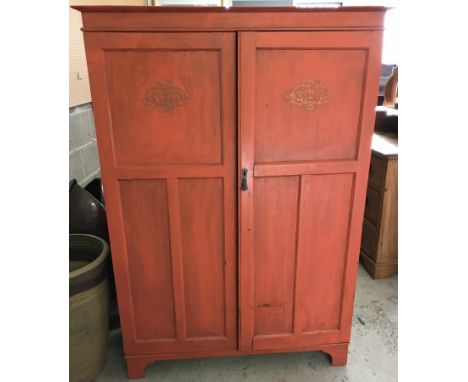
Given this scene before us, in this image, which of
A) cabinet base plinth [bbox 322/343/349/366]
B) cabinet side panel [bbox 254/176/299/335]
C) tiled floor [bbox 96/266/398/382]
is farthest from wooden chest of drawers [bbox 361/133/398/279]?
cabinet side panel [bbox 254/176/299/335]

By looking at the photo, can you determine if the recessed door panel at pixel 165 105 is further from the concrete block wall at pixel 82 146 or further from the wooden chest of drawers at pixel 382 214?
the wooden chest of drawers at pixel 382 214

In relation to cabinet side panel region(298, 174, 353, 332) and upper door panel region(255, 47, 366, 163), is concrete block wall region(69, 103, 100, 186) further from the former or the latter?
cabinet side panel region(298, 174, 353, 332)

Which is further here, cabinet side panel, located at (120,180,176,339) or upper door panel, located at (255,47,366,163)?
cabinet side panel, located at (120,180,176,339)

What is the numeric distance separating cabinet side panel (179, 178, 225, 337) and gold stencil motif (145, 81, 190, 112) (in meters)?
0.29

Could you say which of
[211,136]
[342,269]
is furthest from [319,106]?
[342,269]

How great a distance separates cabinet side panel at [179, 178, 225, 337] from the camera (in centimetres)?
137

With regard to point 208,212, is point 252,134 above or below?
above

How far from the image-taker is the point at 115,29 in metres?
1.16

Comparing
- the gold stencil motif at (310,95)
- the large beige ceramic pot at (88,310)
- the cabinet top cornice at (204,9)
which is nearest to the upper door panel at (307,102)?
the gold stencil motif at (310,95)

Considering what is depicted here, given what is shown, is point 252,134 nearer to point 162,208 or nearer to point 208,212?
point 208,212

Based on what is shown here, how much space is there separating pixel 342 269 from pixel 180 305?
2.38 ft

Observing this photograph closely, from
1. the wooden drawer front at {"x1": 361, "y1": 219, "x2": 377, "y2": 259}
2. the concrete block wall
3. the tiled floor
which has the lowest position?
the tiled floor

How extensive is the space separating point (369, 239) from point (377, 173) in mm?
460

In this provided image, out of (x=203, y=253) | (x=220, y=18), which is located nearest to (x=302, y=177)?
(x=203, y=253)
